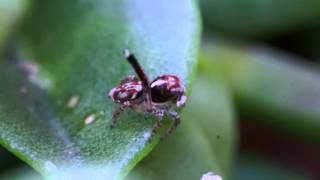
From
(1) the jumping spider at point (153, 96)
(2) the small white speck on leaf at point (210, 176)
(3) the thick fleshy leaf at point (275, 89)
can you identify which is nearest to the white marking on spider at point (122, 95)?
(1) the jumping spider at point (153, 96)

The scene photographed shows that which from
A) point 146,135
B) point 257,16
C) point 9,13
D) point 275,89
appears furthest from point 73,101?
point 257,16

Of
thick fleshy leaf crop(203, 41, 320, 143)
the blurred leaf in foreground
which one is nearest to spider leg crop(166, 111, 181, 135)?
thick fleshy leaf crop(203, 41, 320, 143)

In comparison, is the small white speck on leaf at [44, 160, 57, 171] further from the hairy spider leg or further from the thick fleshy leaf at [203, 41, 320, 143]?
the thick fleshy leaf at [203, 41, 320, 143]

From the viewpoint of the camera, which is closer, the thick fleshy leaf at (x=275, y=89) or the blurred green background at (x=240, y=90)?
the blurred green background at (x=240, y=90)

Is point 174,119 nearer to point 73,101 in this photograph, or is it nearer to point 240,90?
point 73,101

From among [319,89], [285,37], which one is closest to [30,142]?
[319,89]

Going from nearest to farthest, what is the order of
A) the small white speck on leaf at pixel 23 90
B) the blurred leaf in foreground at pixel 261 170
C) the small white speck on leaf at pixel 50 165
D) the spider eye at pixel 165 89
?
1. the small white speck on leaf at pixel 50 165
2. the spider eye at pixel 165 89
3. the small white speck on leaf at pixel 23 90
4. the blurred leaf in foreground at pixel 261 170

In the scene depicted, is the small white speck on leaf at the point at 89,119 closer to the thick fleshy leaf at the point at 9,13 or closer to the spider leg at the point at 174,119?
the spider leg at the point at 174,119
